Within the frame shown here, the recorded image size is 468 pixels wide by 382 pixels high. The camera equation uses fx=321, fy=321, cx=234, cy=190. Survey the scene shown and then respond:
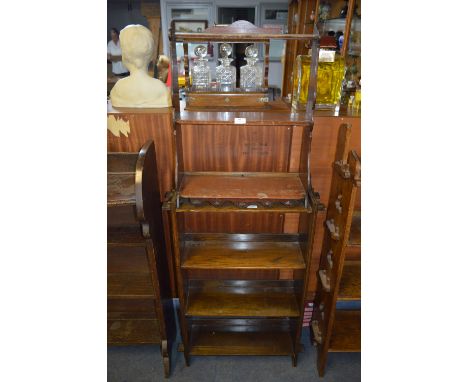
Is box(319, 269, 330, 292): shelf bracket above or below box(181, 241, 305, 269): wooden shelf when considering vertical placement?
below

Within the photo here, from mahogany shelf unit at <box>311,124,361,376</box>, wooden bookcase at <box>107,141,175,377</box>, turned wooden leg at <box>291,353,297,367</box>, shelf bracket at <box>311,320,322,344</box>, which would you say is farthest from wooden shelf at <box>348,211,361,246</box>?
wooden bookcase at <box>107,141,175,377</box>

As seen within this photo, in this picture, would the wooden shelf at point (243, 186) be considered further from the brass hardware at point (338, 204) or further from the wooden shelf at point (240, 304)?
the wooden shelf at point (240, 304)

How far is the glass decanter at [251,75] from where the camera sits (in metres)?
1.56

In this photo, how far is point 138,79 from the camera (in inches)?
58.7

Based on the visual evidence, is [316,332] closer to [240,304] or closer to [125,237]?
[240,304]

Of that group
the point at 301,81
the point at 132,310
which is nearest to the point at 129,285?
the point at 132,310

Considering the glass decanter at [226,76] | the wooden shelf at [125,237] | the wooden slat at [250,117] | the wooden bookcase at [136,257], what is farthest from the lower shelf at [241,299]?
the glass decanter at [226,76]

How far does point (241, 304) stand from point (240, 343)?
0.28 metres

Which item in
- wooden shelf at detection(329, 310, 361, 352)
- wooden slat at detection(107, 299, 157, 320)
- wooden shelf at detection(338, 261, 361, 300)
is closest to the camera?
wooden shelf at detection(338, 261, 361, 300)

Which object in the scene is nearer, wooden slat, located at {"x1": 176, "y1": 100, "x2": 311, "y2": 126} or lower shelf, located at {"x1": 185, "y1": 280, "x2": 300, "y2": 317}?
wooden slat, located at {"x1": 176, "y1": 100, "x2": 311, "y2": 126}

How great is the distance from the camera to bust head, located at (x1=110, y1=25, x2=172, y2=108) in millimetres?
1422

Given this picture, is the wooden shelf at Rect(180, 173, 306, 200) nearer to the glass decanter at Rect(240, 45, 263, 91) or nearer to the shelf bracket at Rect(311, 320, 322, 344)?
the glass decanter at Rect(240, 45, 263, 91)

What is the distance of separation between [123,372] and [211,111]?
151cm

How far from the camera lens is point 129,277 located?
5.50 feet
